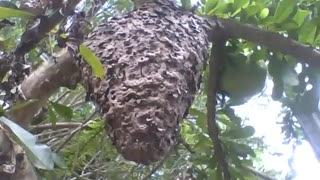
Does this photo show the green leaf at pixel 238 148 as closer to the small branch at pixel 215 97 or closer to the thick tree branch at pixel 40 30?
the small branch at pixel 215 97

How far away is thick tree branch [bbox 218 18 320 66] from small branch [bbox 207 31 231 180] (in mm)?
12

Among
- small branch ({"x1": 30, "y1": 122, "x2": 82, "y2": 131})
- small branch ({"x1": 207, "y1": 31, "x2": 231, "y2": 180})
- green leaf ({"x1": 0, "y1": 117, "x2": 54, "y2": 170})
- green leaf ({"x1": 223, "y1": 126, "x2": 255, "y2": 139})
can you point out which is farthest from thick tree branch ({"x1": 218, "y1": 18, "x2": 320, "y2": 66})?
small branch ({"x1": 30, "y1": 122, "x2": 82, "y2": 131})

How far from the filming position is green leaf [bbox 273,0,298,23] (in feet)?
1.88

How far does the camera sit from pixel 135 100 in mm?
400

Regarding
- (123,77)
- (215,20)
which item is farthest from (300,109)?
(123,77)

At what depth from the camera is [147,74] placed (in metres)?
0.42

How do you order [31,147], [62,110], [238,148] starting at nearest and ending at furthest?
[31,147]
[62,110]
[238,148]

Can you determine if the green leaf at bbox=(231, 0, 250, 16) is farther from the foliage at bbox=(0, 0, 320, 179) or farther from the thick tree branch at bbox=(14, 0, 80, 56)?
the thick tree branch at bbox=(14, 0, 80, 56)

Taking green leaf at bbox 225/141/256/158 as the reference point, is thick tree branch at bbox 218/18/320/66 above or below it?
above

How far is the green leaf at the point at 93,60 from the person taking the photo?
0.42 metres

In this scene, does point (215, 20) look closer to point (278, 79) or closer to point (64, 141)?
point (278, 79)

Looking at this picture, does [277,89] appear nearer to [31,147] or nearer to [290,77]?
[290,77]

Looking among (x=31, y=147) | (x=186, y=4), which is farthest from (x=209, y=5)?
(x=31, y=147)

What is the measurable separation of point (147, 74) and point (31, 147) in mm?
99
